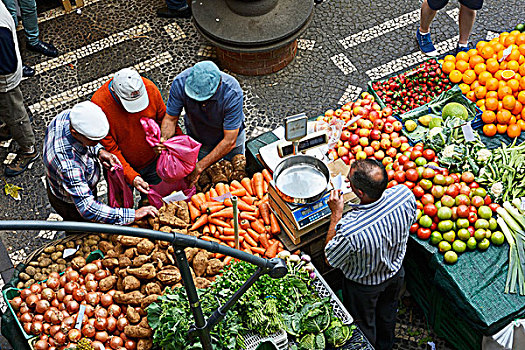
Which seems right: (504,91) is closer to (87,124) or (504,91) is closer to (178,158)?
(178,158)

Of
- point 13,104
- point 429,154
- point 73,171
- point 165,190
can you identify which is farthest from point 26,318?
point 429,154

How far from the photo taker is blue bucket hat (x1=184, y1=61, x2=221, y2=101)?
14.3 ft

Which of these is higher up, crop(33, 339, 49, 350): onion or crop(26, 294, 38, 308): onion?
crop(26, 294, 38, 308): onion

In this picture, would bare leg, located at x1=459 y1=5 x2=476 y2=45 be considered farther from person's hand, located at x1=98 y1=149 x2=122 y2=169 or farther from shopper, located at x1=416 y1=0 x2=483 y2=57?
person's hand, located at x1=98 y1=149 x2=122 y2=169

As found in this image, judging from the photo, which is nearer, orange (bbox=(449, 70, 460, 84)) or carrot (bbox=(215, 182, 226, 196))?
carrot (bbox=(215, 182, 226, 196))

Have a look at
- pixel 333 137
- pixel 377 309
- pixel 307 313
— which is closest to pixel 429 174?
pixel 333 137

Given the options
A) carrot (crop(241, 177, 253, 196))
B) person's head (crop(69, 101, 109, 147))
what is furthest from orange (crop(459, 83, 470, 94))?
person's head (crop(69, 101, 109, 147))

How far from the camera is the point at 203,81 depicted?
4.36 metres

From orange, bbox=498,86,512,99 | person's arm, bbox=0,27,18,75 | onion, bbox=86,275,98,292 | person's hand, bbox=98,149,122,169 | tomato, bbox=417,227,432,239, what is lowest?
tomato, bbox=417,227,432,239

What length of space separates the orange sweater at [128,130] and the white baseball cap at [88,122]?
46cm

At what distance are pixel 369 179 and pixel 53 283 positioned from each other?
2.31 m

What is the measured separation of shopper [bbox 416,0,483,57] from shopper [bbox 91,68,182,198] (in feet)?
12.0

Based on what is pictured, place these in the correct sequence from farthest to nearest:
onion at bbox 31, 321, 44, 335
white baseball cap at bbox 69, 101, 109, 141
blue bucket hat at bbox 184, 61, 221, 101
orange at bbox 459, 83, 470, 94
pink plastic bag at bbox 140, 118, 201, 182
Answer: orange at bbox 459, 83, 470, 94, blue bucket hat at bbox 184, 61, 221, 101, pink plastic bag at bbox 140, 118, 201, 182, white baseball cap at bbox 69, 101, 109, 141, onion at bbox 31, 321, 44, 335

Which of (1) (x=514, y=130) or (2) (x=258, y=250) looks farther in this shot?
(1) (x=514, y=130)
